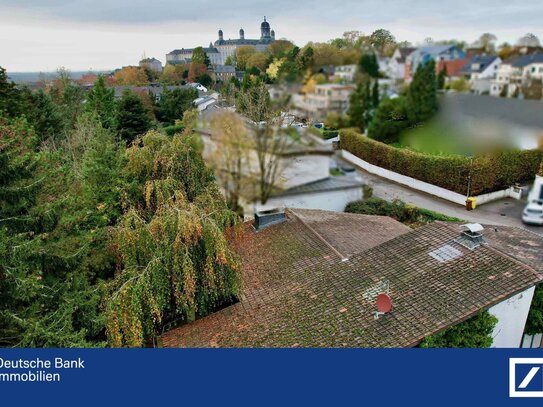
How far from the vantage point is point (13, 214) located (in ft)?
24.3

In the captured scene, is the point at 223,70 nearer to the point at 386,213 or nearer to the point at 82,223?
the point at 82,223

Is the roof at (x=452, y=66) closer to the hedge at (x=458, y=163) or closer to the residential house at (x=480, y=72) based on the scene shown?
the residential house at (x=480, y=72)

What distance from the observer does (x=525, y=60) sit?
2988 mm

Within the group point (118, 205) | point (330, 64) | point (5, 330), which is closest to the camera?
point (330, 64)

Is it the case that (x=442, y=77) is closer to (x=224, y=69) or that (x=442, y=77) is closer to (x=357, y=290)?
(x=224, y=69)

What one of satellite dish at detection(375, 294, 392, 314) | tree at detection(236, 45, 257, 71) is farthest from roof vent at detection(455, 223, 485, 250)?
tree at detection(236, 45, 257, 71)

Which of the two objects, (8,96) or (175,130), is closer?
(175,130)

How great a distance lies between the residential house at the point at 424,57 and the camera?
295 centimetres

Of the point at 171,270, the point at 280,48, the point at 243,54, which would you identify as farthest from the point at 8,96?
the point at 280,48

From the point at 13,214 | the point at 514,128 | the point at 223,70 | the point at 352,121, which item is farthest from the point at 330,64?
the point at 13,214

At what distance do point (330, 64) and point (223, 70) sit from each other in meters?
2.08

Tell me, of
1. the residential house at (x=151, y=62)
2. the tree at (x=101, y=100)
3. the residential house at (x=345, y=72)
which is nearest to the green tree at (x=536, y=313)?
the residential house at (x=345, y=72)

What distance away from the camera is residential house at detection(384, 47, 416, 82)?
9.57ft

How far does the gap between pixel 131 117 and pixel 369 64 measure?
908 inches
